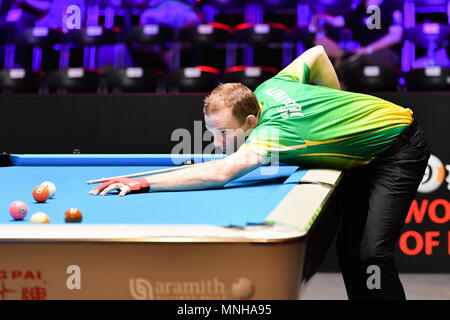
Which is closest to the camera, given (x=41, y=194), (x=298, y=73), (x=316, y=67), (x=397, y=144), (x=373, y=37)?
(x=41, y=194)

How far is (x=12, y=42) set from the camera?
557 cm

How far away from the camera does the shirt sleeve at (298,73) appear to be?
7.93ft

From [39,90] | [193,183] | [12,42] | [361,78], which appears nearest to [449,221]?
[361,78]

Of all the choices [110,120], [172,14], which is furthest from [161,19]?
[110,120]

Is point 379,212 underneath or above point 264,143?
underneath

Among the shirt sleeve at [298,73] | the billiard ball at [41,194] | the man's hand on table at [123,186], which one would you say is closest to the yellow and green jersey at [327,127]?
the shirt sleeve at [298,73]

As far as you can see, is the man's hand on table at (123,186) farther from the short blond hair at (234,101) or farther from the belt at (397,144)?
the belt at (397,144)

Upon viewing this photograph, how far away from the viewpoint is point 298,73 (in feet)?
8.00

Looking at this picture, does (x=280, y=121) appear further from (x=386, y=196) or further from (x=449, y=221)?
(x=449, y=221)

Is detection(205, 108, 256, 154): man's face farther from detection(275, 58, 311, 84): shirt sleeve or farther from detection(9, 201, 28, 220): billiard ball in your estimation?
→ detection(9, 201, 28, 220): billiard ball

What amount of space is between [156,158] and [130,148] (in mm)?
1204

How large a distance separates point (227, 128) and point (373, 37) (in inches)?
123

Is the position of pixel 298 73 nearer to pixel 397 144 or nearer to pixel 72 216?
pixel 397 144

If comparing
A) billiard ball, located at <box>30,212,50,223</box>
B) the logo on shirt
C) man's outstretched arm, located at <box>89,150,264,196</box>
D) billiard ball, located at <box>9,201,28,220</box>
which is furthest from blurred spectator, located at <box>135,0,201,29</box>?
billiard ball, located at <box>30,212,50,223</box>
